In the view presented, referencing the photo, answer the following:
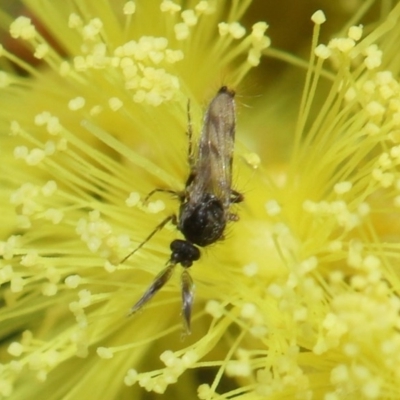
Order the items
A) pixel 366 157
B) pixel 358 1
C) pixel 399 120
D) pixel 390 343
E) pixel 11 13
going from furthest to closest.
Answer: pixel 11 13
pixel 358 1
pixel 366 157
pixel 399 120
pixel 390 343

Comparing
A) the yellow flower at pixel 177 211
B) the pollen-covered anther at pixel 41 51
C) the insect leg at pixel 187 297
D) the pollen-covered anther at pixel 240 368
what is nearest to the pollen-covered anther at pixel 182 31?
the yellow flower at pixel 177 211

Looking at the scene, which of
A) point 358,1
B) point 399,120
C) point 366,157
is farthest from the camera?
point 358,1

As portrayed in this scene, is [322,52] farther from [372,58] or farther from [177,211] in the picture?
[177,211]

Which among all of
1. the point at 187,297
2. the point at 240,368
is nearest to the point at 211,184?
the point at 187,297

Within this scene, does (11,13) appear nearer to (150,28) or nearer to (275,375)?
(150,28)

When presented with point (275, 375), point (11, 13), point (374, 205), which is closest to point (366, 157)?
point (374, 205)

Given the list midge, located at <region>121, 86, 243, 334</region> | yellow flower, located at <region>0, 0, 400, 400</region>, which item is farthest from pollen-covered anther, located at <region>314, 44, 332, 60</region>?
midge, located at <region>121, 86, 243, 334</region>

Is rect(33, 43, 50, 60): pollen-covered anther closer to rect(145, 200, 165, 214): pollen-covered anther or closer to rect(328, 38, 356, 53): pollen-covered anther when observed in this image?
rect(145, 200, 165, 214): pollen-covered anther
